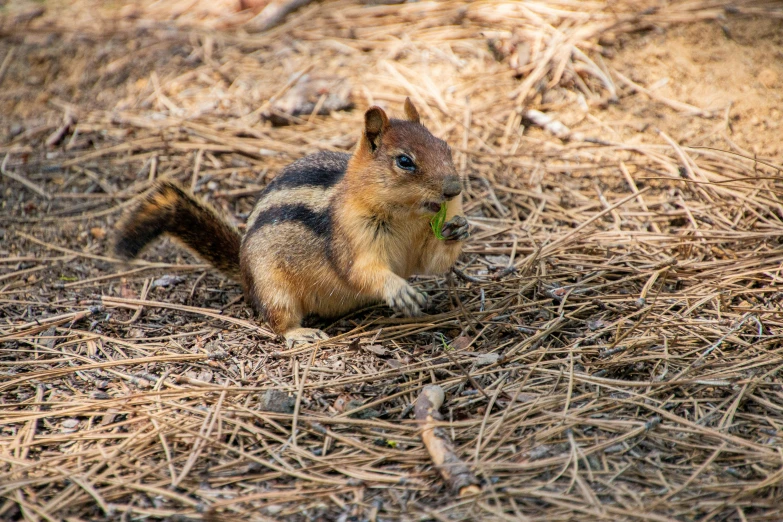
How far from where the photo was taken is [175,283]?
408cm

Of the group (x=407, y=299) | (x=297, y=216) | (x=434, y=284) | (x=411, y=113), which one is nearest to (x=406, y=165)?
(x=411, y=113)

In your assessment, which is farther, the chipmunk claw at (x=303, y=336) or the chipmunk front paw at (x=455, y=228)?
the chipmunk claw at (x=303, y=336)

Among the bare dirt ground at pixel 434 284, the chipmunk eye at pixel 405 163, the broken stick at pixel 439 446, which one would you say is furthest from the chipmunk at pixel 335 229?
the broken stick at pixel 439 446

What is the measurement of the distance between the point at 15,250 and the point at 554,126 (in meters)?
3.62

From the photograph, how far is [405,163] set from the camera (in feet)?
10.3

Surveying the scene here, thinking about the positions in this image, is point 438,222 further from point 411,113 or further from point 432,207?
point 411,113

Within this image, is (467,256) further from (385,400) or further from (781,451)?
(781,451)

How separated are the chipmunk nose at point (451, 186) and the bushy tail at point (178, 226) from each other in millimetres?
1367

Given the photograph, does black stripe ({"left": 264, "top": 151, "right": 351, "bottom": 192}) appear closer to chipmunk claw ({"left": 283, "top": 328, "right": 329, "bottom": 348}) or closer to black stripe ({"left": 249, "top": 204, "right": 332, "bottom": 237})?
black stripe ({"left": 249, "top": 204, "right": 332, "bottom": 237})

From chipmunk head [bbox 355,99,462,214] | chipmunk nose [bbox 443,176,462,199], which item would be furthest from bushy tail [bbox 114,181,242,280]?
chipmunk nose [bbox 443,176,462,199]

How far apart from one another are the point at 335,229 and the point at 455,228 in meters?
0.59

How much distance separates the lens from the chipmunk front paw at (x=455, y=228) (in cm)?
329

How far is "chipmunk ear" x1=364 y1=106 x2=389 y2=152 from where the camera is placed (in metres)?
3.21

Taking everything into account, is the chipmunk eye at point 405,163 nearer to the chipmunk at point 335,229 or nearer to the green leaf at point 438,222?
the chipmunk at point 335,229
